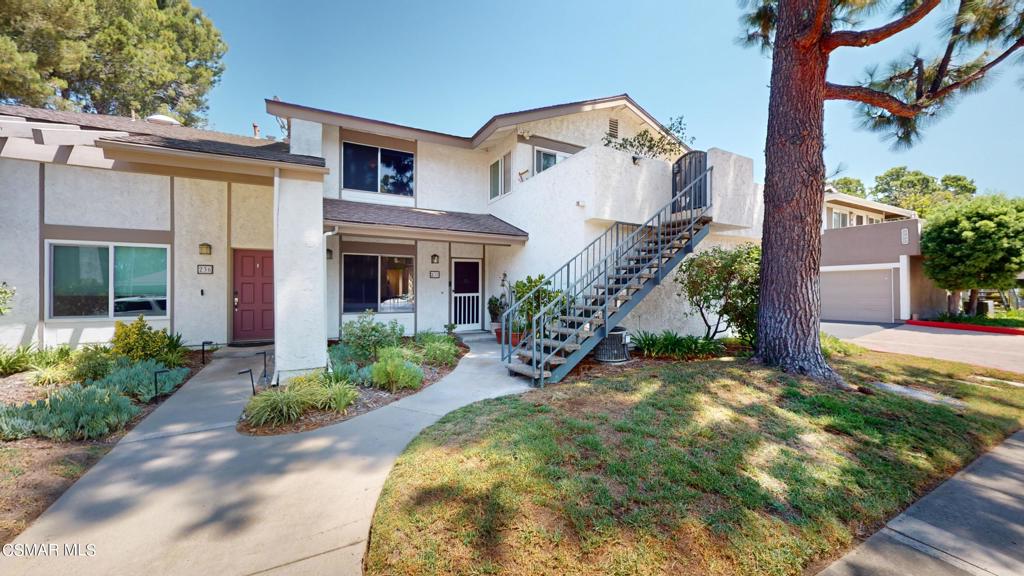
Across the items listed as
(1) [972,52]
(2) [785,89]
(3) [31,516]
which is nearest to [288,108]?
(3) [31,516]

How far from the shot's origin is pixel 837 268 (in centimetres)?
1723

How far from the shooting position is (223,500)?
2.88 meters

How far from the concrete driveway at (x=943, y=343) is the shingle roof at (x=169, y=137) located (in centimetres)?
1388

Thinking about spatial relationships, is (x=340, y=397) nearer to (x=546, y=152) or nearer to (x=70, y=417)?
(x=70, y=417)

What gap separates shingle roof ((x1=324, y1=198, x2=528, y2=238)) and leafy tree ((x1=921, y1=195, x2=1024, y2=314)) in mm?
16298

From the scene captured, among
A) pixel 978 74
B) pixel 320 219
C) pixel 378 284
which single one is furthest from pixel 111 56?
pixel 978 74

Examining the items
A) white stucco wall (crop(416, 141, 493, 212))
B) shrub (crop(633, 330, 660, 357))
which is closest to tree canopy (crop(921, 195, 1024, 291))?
shrub (crop(633, 330, 660, 357))

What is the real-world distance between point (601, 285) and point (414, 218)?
492 centimetres

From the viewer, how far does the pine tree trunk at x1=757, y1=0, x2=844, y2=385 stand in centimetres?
586

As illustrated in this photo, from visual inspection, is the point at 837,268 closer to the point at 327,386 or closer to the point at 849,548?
the point at 849,548

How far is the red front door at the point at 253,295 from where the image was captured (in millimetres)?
9000

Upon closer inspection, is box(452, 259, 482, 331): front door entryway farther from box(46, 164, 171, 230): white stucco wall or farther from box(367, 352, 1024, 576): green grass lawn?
Result: box(46, 164, 171, 230): white stucco wall

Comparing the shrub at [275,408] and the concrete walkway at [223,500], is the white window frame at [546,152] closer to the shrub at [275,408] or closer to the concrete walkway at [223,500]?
the concrete walkway at [223,500]

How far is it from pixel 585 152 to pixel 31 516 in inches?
337
